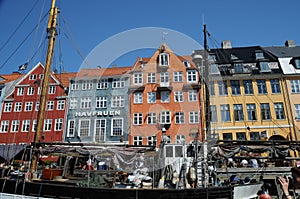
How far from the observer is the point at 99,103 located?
2834 centimetres

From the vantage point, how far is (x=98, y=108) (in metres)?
28.0

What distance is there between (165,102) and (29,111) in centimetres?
1679

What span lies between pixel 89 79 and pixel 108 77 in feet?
7.92

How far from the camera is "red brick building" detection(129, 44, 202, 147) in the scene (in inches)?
1004

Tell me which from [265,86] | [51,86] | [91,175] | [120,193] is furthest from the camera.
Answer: [51,86]

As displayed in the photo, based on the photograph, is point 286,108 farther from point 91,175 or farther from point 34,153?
point 34,153

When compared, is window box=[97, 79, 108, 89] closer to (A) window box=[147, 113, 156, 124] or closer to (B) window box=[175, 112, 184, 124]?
(A) window box=[147, 113, 156, 124]

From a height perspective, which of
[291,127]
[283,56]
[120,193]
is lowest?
[120,193]

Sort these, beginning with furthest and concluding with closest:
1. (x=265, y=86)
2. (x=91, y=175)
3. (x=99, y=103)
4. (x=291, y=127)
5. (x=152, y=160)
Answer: (x=99, y=103) < (x=265, y=86) < (x=291, y=127) < (x=152, y=160) < (x=91, y=175)

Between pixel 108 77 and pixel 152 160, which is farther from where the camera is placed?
pixel 108 77


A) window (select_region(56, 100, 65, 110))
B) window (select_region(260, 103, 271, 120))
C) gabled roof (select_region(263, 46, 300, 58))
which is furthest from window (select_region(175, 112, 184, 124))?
gabled roof (select_region(263, 46, 300, 58))

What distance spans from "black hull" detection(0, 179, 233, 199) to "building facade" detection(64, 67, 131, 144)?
1516 centimetres

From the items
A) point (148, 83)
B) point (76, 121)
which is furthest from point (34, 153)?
point (148, 83)

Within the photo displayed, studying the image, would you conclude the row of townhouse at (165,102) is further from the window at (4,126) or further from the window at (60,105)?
the window at (60,105)
